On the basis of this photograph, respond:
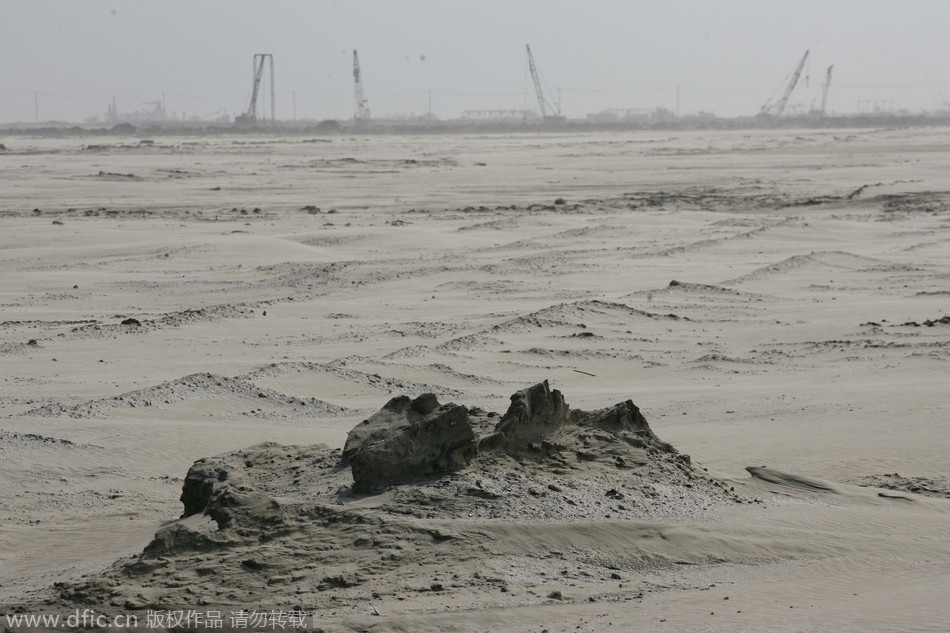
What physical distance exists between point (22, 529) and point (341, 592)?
1.57 metres

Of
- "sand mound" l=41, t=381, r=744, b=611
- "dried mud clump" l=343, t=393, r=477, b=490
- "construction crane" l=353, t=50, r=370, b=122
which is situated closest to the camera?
"sand mound" l=41, t=381, r=744, b=611

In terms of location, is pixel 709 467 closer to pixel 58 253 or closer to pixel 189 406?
pixel 189 406

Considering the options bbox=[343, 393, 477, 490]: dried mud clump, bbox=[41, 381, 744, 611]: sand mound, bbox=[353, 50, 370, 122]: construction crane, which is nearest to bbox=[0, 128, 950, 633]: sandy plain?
bbox=[41, 381, 744, 611]: sand mound

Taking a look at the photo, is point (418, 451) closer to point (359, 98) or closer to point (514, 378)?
point (514, 378)

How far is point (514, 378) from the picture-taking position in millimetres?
6676

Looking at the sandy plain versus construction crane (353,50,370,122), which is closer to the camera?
the sandy plain

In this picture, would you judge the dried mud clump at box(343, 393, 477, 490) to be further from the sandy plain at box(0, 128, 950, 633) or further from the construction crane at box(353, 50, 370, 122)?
the construction crane at box(353, 50, 370, 122)

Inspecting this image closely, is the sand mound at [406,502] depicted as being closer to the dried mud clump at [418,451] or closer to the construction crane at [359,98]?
the dried mud clump at [418,451]

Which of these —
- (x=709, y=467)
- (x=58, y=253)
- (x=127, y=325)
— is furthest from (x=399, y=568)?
(x=58, y=253)

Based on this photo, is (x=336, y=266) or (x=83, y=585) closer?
(x=83, y=585)

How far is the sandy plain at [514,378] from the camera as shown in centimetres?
315

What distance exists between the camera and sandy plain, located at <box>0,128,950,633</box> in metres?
3.15

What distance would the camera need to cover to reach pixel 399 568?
3.19 metres

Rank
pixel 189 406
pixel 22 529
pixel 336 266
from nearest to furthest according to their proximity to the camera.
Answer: pixel 22 529, pixel 189 406, pixel 336 266
